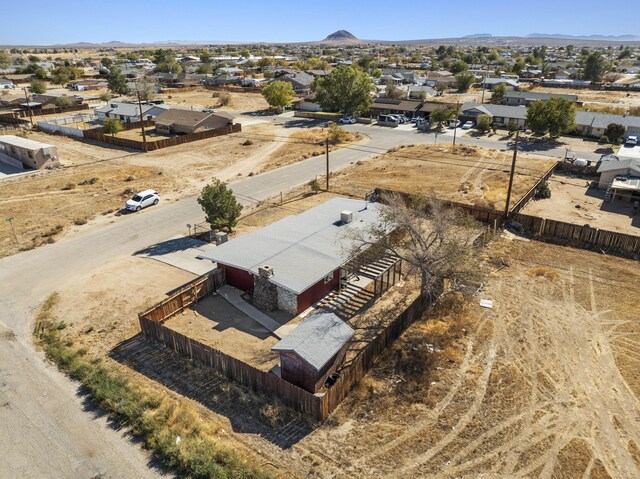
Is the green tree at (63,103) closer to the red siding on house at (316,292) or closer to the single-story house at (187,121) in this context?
the single-story house at (187,121)

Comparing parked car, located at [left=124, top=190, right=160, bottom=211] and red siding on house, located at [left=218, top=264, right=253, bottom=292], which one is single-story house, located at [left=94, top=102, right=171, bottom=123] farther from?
red siding on house, located at [left=218, top=264, right=253, bottom=292]

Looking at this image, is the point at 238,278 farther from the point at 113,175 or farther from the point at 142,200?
the point at 113,175

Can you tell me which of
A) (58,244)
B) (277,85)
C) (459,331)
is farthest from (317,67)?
(459,331)

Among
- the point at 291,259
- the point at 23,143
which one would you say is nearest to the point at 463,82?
the point at 23,143

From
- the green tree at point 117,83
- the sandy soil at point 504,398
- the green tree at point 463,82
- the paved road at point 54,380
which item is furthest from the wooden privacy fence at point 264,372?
the green tree at point 463,82

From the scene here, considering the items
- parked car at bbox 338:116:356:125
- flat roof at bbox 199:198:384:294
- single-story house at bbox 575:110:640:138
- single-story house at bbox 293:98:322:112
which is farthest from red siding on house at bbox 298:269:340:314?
single-story house at bbox 293:98:322:112

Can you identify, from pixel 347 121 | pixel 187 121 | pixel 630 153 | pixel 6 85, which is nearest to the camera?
pixel 630 153

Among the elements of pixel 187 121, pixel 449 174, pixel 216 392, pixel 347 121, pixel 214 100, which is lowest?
pixel 216 392
